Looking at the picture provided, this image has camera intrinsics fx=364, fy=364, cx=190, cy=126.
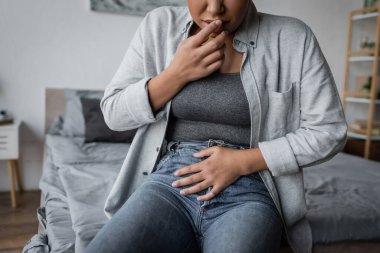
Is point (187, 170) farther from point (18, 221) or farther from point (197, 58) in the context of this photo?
point (18, 221)

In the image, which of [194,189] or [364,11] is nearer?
[194,189]

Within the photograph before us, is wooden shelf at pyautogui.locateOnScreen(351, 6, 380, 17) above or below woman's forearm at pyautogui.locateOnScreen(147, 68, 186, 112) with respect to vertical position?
above

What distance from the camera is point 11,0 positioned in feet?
8.48

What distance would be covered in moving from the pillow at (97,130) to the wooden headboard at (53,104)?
0.99 feet

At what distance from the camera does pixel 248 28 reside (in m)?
0.97

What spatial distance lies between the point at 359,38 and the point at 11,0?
10.3 ft

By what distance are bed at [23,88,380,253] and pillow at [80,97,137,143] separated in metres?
0.01

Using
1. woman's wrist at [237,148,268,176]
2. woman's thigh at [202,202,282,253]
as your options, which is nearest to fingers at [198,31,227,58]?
woman's wrist at [237,148,268,176]

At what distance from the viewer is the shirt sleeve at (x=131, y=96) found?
0.91 m

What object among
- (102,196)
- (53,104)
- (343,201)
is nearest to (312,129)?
(343,201)

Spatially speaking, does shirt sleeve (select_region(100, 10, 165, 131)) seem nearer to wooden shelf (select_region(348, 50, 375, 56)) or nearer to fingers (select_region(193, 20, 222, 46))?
fingers (select_region(193, 20, 222, 46))

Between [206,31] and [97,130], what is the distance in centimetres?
175

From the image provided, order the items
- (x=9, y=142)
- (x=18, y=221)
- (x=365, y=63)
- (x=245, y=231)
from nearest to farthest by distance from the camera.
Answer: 1. (x=245, y=231)
2. (x=18, y=221)
3. (x=9, y=142)
4. (x=365, y=63)

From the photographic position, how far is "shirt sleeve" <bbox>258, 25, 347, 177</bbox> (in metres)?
0.87
